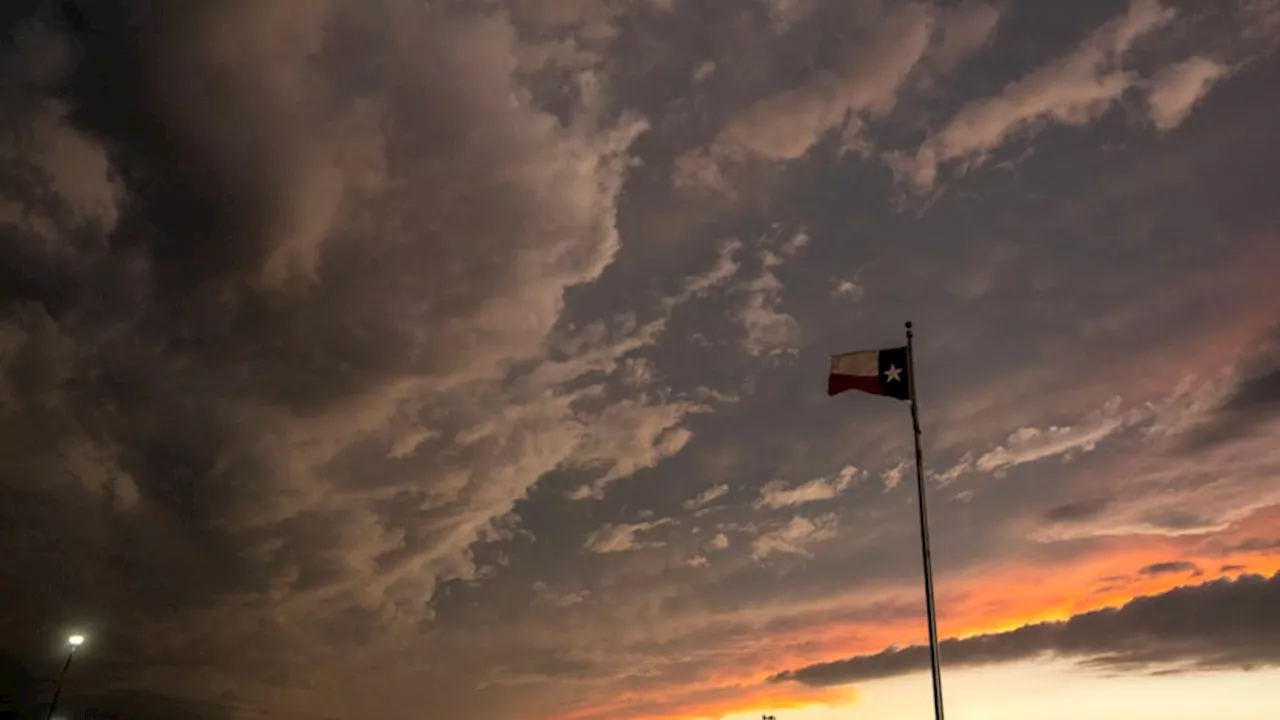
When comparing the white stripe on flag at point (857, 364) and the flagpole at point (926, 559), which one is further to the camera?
the white stripe on flag at point (857, 364)

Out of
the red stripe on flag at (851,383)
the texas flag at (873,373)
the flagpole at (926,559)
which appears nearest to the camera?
the flagpole at (926,559)

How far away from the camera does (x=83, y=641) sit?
52.1m

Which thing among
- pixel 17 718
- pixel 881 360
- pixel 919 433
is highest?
pixel 881 360

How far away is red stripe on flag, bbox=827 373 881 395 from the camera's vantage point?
86.3 feet

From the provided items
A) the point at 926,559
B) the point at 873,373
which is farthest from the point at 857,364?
the point at 926,559

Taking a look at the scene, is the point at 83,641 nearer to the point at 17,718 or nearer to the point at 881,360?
the point at 881,360

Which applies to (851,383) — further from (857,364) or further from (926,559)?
(926,559)

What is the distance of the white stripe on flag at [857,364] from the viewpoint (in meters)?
26.4

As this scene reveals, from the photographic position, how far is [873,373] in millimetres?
26312

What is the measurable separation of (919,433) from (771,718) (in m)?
111

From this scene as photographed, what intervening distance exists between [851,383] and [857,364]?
590 mm

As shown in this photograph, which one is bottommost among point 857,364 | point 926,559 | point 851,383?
point 926,559

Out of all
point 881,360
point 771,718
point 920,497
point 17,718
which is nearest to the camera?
point 920,497

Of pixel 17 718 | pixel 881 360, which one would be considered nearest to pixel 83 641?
pixel 881 360
